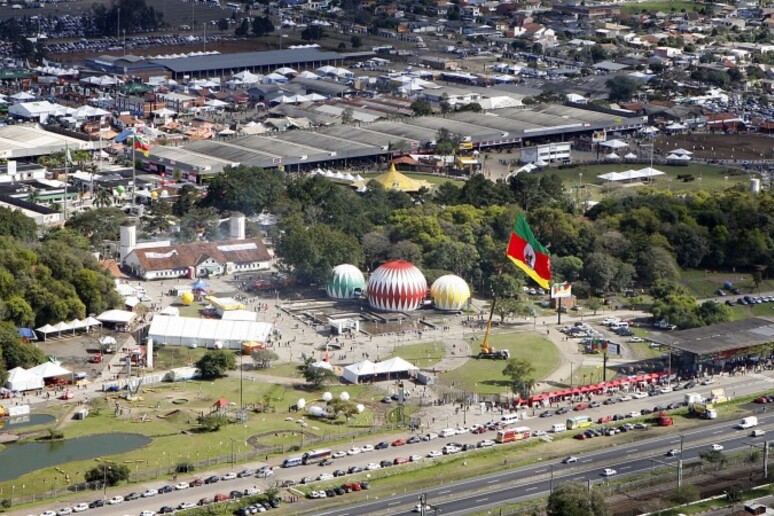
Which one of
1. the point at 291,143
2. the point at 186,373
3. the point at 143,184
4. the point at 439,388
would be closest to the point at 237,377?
the point at 186,373

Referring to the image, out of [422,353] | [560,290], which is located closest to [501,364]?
[422,353]

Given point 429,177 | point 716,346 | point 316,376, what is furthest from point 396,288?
point 429,177

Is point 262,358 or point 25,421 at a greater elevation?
point 262,358

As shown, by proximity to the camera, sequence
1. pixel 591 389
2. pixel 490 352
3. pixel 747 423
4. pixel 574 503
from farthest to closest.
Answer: pixel 490 352 → pixel 591 389 → pixel 747 423 → pixel 574 503

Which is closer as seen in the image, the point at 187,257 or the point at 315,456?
the point at 315,456

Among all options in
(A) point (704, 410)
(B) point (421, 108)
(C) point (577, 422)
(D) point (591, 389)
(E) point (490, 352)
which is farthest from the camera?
(B) point (421, 108)

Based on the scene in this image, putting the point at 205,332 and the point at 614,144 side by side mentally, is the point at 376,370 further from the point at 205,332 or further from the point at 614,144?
the point at 614,144

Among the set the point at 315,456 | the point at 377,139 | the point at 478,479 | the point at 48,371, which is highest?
the point at 377,139

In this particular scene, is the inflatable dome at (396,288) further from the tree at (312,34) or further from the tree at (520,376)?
the tree at (312,34)
